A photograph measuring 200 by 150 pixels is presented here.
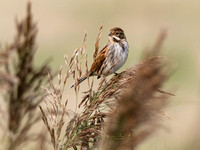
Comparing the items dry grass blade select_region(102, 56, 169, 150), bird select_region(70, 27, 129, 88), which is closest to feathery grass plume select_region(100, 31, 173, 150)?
dry grass blade select_region(102, 56, 169, 150)

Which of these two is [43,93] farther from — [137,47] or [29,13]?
[137,47]

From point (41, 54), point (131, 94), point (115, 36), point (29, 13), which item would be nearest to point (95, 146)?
point (29, 13)

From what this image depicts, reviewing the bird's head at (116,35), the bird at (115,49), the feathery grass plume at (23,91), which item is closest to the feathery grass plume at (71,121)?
the feathery grass plume at (23,91)

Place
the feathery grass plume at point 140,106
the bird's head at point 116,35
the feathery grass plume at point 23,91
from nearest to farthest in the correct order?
1. the feathery grass plume at point 140,106
2. the feathery grass plume at point 23,91
3. the bird's head at point 116,35

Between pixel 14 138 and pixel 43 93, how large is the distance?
27cm

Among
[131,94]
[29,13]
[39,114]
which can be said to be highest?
[29,13]

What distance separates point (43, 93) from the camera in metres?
2.70

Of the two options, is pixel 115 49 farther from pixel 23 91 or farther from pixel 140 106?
pixel 140 106

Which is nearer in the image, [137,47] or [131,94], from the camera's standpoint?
[131,94]

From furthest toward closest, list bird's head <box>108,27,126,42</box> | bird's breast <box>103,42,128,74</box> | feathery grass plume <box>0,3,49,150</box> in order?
bird's head <box>108,27,126,42</box>
bird's breast <box>103,42,128,74</box>
feathery grass plume <box>0,3,49,150</box>

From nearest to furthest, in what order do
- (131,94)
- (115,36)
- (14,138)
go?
(131,94) < (14,138) < (115,36)

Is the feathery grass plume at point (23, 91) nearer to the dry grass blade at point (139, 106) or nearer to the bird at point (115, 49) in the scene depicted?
the dry grass blade at point (139, 106)

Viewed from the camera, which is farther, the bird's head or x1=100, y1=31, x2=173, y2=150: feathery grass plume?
the bird's head

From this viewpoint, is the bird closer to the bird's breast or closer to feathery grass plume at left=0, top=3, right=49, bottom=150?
the bird's breast
